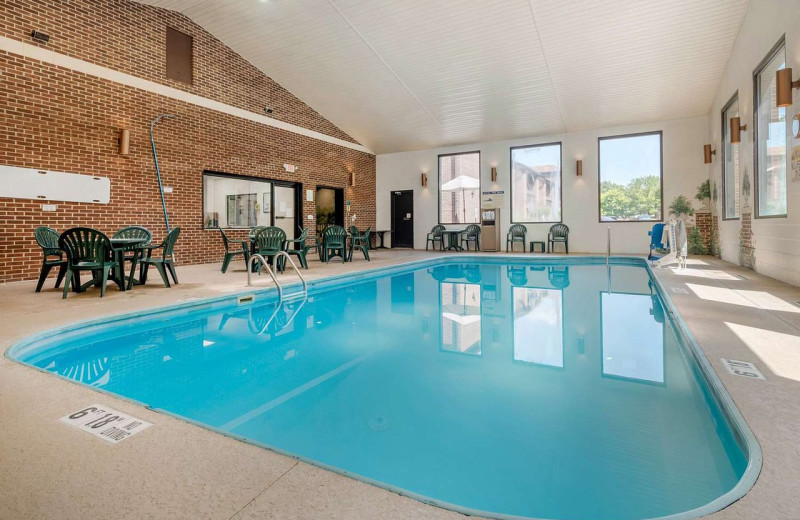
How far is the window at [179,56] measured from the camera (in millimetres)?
7914

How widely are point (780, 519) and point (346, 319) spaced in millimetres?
3430

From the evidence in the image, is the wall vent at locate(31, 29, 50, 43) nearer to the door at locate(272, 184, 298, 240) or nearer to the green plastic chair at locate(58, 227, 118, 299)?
the green plastic chair at locate(58, 227, 118, 299)

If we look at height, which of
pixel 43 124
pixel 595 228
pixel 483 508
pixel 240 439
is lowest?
pixel 483 508

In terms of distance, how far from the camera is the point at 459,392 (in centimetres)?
230

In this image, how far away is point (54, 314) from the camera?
12.1 feet

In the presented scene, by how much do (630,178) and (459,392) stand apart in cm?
1029

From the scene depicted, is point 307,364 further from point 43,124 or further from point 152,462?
point 43,124

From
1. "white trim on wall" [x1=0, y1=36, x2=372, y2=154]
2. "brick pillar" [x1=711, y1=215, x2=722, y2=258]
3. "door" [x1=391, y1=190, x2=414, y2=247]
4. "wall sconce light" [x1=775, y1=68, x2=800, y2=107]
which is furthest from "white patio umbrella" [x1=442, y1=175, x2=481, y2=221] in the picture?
"wall sconce light" [x1=775, y1=68, x2=800, y2=107]

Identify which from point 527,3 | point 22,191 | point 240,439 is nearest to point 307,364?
point 240,439

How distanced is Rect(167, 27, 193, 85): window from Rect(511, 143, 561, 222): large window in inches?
317

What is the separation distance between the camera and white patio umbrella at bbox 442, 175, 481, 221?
12.5 metres

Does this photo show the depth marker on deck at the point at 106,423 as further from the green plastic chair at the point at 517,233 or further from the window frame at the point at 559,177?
the window frame at the point at 559,177

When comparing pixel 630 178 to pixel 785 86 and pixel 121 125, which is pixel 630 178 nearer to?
pixel 785 86

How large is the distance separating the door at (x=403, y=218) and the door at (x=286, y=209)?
3.88 metres
